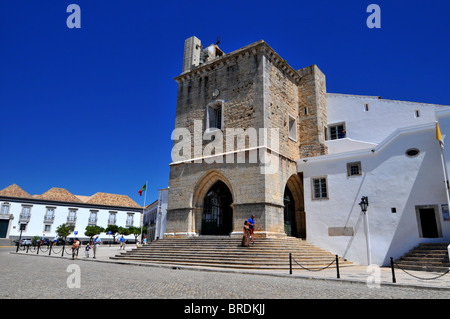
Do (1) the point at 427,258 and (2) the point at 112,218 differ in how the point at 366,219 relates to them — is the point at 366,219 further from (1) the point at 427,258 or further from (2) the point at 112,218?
(2) the point at 112,218

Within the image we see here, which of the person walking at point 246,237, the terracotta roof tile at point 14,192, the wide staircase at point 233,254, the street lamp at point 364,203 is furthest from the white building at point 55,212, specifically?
the street lamp at point 364,203

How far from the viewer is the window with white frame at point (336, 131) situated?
19422 millimetres

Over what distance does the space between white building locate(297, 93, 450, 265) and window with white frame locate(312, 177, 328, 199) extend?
0.05m

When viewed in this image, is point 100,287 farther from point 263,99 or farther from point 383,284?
point 263,99

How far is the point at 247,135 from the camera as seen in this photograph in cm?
1614

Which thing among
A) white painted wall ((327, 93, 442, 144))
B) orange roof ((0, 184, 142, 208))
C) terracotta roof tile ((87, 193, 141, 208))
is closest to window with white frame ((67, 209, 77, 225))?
Answer: orange roof ((0, 184, 142, 208))

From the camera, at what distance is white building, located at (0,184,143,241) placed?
39219mm

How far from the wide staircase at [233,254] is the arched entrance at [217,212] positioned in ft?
6.54

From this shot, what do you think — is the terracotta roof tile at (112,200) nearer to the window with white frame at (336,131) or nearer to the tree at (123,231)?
the tree at (123,231)

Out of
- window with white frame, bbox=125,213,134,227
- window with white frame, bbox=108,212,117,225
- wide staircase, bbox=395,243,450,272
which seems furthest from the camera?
window with white frame, bbox=125,213,134,227

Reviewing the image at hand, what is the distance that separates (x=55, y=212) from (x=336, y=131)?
39.7 m

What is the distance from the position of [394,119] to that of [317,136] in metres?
4.34

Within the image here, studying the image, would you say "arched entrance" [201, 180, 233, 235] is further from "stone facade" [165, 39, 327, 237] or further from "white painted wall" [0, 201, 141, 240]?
"white painted wall" [0, 201, 141, 240]
